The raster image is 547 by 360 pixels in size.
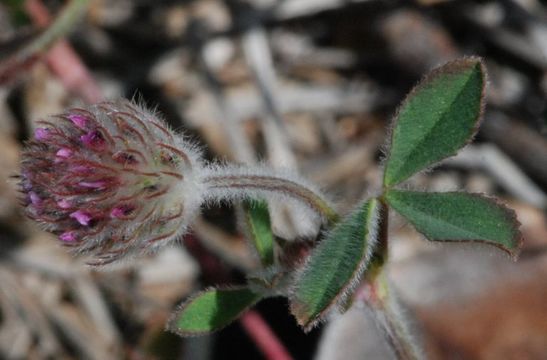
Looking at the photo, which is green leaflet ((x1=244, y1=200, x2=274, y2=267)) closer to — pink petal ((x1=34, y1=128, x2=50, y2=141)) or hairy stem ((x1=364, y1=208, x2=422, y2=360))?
hairy stem ((x1=364, y1=208, x2=422, y2=360))

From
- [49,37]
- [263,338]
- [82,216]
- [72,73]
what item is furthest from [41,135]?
[72,73]

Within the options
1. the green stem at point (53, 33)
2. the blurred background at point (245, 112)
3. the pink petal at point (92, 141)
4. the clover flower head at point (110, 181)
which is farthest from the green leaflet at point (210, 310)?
the green stem at point (53, 33)

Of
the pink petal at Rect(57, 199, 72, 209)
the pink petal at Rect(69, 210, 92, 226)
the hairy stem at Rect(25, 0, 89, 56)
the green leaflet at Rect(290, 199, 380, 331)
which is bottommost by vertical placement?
the green leaflet at Rect(290, 199, 380, 331)

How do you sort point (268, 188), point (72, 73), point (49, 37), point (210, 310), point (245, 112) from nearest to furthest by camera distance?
point (268, 188) < point (210, 310) < point (49, 37) < point (72, 73) < point (245, 112)

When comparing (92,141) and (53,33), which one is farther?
(53,33)

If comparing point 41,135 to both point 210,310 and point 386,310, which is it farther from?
point 386,310

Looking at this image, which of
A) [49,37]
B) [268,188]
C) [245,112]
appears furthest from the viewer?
[245,112]

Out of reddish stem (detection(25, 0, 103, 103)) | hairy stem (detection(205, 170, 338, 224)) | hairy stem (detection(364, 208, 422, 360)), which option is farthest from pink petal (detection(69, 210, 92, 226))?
reddish stem (detection(25, 0, 103, 103))
